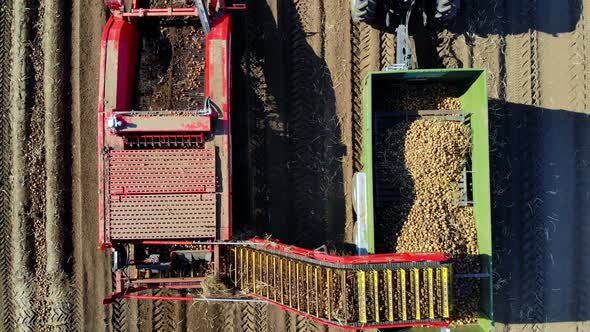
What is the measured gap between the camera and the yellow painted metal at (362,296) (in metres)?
5.70

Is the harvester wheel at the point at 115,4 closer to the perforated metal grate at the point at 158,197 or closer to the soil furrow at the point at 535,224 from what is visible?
the perforated metal grate at the point at 158,197

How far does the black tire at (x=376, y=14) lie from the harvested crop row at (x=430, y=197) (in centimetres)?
168

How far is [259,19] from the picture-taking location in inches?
286

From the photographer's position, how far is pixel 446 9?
21.5ft

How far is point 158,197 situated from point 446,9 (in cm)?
481

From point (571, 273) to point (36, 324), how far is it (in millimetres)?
8536

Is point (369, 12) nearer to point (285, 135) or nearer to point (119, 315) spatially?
point (285, 135)

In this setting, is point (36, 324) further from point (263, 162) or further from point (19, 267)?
point (263, 162)

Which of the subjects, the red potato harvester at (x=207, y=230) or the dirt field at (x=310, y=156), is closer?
the red potato harvester at (x=207, y=230)

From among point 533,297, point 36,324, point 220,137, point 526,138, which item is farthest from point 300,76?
point 36,324

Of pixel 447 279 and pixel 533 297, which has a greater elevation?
pixel 447 279

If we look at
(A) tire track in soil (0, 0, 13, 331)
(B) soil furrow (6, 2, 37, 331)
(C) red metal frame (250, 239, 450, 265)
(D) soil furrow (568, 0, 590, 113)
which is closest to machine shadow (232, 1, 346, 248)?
(C) red metal frame (250, 239, 450, 265)

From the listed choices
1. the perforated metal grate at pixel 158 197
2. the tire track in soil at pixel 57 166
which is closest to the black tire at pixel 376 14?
the perforated metal grate at pixel 158 197

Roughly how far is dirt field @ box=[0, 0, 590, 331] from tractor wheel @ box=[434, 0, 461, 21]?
16.6 inches
